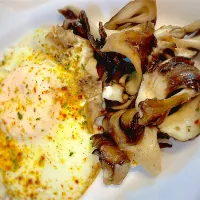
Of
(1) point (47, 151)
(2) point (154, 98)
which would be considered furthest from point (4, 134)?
(2) point (154, 98)

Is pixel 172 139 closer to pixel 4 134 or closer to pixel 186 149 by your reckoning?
pixel 186 149

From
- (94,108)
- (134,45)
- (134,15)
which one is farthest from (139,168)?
(134,15)

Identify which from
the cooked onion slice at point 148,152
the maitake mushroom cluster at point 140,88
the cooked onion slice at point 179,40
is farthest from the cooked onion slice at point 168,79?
the cooked onion slice at point 148,152

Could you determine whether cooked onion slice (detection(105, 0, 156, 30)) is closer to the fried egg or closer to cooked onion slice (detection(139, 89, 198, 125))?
the fried egg

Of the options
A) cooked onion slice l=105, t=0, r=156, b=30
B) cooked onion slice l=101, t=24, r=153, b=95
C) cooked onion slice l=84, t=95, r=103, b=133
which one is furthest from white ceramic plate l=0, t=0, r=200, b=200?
cooked onion slice l=84, t=95, r=103, b=133

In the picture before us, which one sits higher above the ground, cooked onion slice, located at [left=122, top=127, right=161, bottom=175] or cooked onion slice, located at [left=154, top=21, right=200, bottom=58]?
cooked onion slice, located at [left=154, top=21, right=200, bottom=58]

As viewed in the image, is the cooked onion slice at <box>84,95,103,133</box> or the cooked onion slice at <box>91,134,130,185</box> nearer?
the cooked onion slice at <box>91,134,130,185</box>
